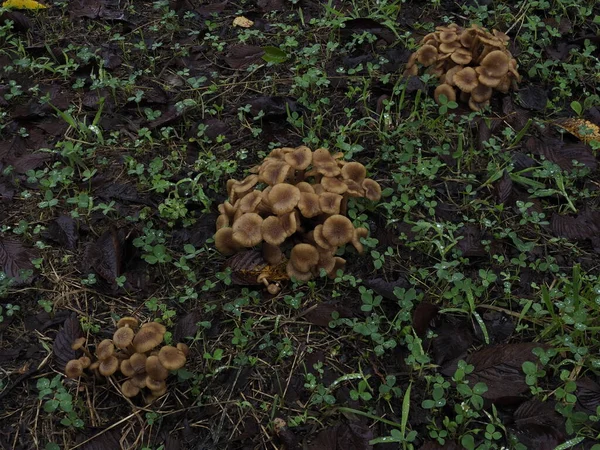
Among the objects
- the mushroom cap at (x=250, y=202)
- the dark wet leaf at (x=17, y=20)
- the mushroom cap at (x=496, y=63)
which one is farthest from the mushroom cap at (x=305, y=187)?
the dark wet leaf at (x=17, y=20)

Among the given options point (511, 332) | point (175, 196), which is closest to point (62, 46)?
point (175, 196)

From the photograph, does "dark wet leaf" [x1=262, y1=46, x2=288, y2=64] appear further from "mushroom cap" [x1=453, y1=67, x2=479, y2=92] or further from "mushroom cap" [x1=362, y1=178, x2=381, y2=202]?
"mushroom cap" [x1=362, y1=178, x2=381, y2=202]

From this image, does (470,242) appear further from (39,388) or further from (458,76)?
(39,388)

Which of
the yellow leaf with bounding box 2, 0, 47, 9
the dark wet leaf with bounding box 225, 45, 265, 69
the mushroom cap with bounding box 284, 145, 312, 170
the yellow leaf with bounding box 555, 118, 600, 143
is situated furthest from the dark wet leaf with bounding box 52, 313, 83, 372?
the yellow leaf with bounding box 555, 118, 600, 143

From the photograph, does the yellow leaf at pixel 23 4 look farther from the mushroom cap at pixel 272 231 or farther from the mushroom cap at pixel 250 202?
the mushroom cap at pixel 272 231

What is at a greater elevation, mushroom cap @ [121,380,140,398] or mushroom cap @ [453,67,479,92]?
mushroom cap @ [453,67,479,92]

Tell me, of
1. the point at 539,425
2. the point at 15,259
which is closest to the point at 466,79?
the point at 539,425
